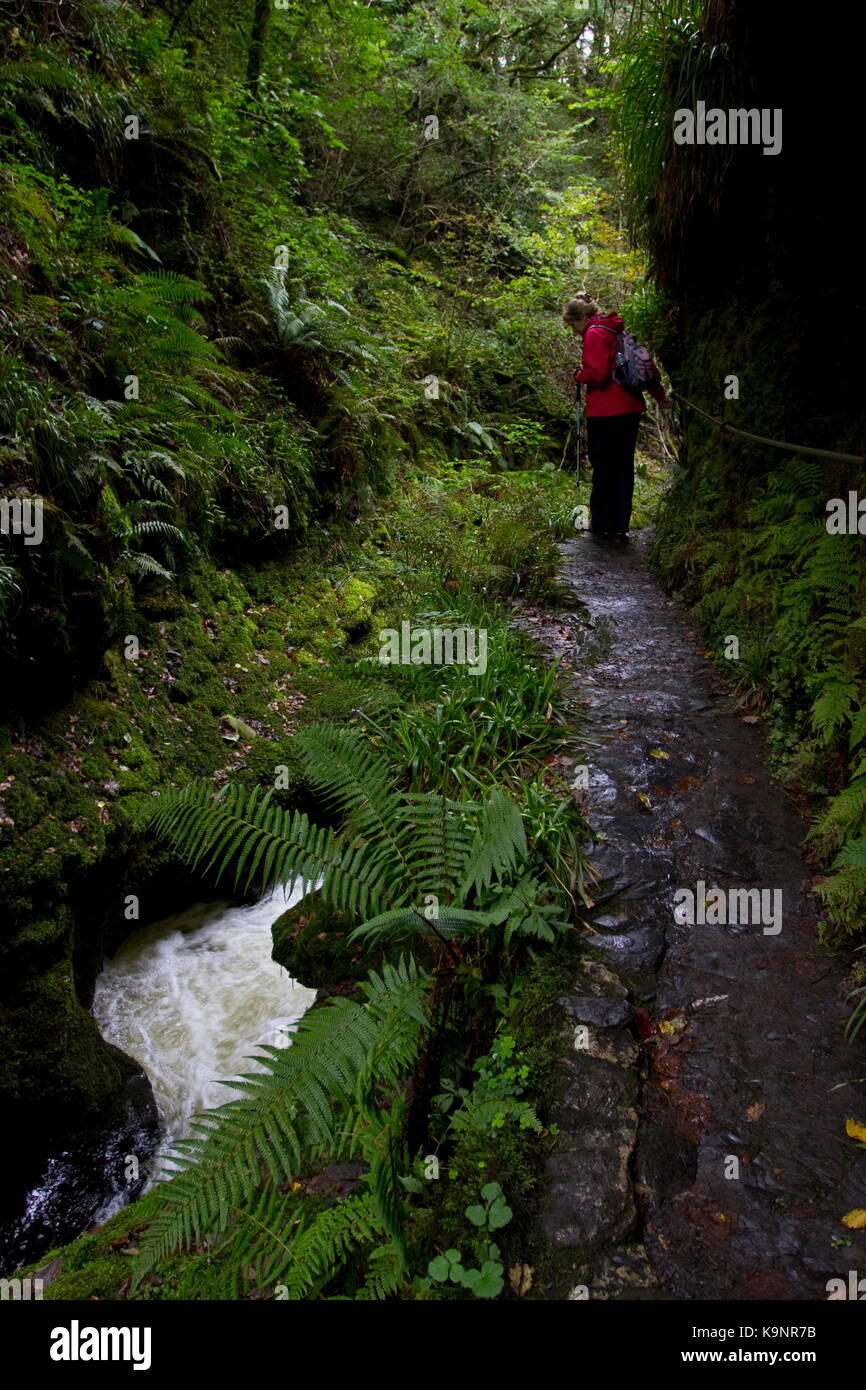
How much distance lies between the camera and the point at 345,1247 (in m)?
2.21

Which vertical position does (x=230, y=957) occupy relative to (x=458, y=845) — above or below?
below

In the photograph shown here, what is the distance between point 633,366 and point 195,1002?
21.6 ft

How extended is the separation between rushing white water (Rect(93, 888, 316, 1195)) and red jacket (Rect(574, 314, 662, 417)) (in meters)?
5.55

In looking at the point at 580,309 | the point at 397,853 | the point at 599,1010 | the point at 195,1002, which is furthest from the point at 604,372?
the point at 195,1002

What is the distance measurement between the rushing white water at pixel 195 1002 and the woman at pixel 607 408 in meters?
5.50

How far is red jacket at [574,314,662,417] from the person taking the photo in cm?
684

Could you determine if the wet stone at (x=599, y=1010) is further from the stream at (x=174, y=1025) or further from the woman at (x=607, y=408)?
the woman at (x=607, y=408)

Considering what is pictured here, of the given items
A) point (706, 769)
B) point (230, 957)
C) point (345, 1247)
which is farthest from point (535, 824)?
point (230, 957)

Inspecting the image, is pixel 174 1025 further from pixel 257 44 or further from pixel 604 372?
pixel 257 44

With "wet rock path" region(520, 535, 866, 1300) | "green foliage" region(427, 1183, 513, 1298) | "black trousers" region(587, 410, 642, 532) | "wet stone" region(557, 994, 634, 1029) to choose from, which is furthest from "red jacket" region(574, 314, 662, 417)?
"green foliage" region(427, 1183, 513, 1298)

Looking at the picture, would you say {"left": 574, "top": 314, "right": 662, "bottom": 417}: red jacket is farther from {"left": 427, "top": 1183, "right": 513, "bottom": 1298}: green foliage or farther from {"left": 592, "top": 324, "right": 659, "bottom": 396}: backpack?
{"left": 427, "top": 1183, "right": 513, "bottom": 1298}: green foliage

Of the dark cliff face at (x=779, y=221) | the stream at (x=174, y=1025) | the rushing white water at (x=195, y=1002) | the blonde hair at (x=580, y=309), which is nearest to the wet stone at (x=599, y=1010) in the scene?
the stream at (x=174, y=1025)
